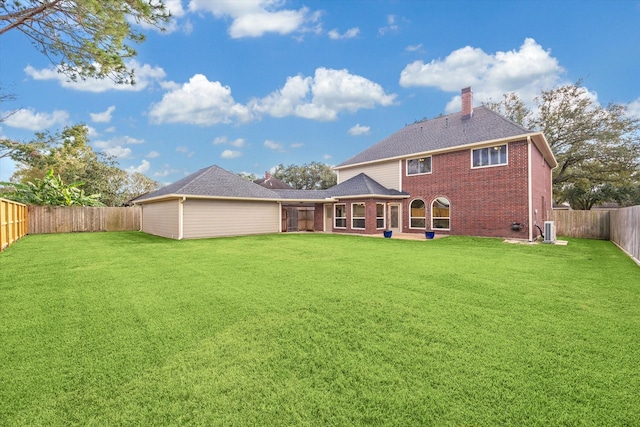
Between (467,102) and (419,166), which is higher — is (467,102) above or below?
above

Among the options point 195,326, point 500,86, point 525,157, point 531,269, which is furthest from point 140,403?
point 500,86

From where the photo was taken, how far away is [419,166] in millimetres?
17312

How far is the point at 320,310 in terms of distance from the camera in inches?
160

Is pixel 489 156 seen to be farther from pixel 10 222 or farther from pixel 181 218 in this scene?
pixel 10 222

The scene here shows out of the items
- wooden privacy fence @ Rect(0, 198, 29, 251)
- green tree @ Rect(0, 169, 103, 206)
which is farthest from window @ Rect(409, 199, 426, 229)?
green tree @ Rect(0, 169, 103, 206)

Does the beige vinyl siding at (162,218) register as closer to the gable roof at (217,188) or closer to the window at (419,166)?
the gable roof at (217,188)

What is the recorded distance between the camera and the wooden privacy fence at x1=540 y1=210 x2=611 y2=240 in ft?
48.4

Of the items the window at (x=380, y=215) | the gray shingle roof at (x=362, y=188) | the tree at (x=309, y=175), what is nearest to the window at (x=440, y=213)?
the gray shingle roof at (x=362, y=188)

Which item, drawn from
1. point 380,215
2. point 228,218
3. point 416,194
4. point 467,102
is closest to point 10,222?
point 228,218

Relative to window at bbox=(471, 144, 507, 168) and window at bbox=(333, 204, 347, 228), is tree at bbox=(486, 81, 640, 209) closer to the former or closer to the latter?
window at bbox=(471, 144, 507, 168)

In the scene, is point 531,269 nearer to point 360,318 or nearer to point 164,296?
point 360,318

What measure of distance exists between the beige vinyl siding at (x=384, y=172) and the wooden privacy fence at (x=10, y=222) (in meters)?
17.6

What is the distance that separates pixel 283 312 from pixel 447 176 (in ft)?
47.5

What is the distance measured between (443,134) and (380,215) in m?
6.04
